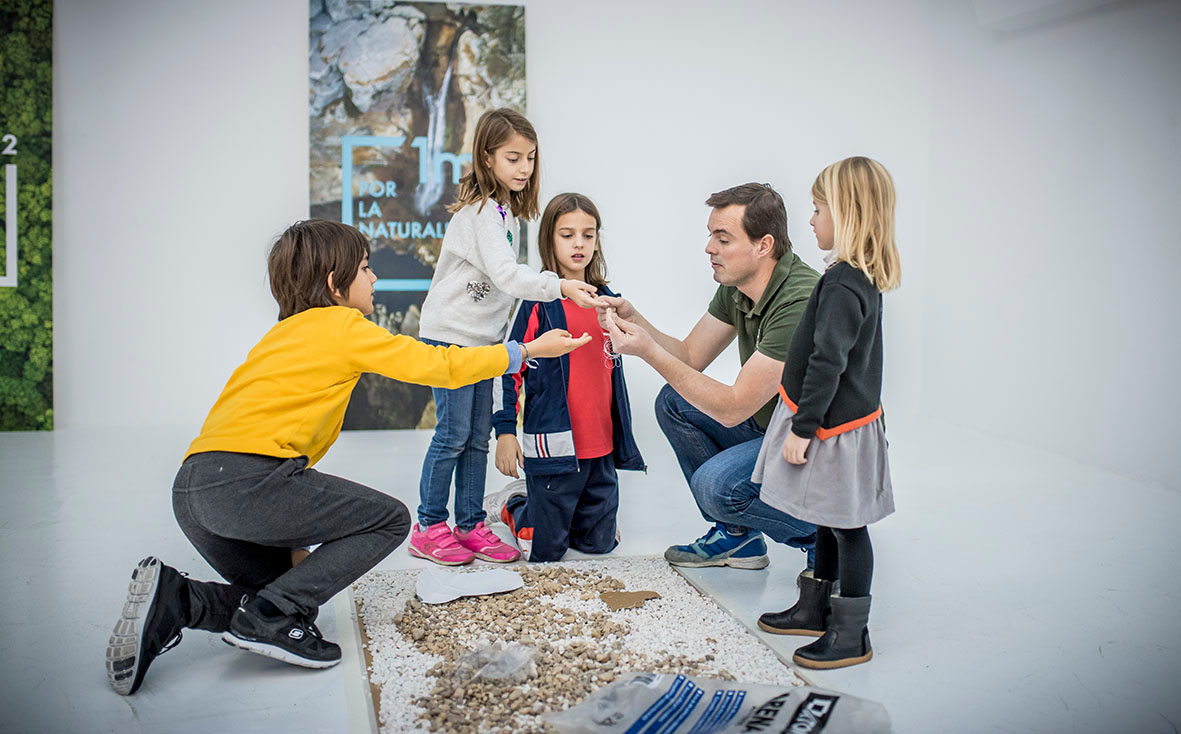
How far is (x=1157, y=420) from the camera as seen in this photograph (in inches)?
145

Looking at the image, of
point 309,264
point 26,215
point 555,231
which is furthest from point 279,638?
point 26,215

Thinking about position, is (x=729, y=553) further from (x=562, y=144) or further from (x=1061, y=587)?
(x=562, y=144)

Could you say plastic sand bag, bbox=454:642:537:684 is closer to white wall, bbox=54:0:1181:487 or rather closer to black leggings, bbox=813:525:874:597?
black leggings, bbox=813:525:874:597

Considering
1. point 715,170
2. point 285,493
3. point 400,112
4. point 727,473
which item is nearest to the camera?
point 285,493

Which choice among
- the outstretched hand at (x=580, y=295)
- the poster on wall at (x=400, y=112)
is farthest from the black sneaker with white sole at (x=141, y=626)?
the poster on wall at (x=400, y=112)

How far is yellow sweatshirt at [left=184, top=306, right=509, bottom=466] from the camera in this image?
194cm

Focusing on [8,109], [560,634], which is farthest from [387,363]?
[8,109]

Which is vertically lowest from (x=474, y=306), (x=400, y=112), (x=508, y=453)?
(x=508, y=453)

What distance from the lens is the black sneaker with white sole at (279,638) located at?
189cm

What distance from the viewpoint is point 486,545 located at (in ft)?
8.89

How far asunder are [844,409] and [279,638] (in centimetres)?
120

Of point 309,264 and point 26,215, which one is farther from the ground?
point 26,215

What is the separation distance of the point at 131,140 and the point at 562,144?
1978 mm

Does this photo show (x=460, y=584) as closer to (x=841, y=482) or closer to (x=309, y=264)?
(x=309, y=264)
